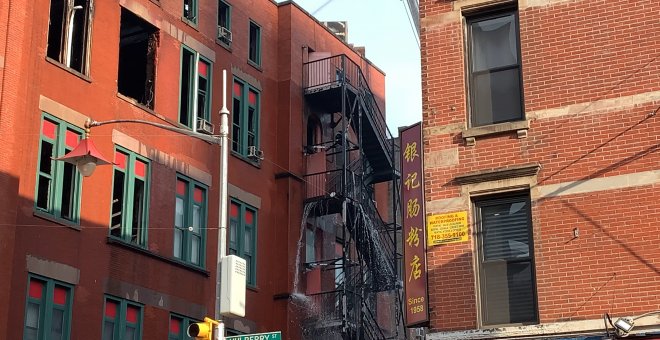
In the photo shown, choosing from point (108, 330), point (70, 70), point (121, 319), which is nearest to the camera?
point (108, 330)

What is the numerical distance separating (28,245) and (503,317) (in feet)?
45.5

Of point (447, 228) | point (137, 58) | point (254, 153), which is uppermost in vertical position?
point (137, 58)

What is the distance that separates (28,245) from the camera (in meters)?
27.2

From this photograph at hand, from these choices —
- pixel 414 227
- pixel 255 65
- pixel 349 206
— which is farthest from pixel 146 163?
pixel 414 227

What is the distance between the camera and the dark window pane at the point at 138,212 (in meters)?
31.0

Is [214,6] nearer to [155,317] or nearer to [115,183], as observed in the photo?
[115,183]

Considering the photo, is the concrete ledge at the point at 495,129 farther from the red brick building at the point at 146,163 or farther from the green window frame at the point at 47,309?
the green window frame at the point at 47,309

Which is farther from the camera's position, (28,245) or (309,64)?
(309,64)

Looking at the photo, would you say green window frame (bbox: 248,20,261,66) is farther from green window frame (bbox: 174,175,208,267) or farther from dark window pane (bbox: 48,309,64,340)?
dark window pane (bbox: 48,309,64,340)

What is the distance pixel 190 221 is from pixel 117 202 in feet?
9.84

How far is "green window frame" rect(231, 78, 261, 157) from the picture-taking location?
36344 millimetres

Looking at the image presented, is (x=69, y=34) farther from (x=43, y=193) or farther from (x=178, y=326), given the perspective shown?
(x=178, y=326)

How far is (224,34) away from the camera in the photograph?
36.5 metres

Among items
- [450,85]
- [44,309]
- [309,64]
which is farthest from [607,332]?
[309,64]
